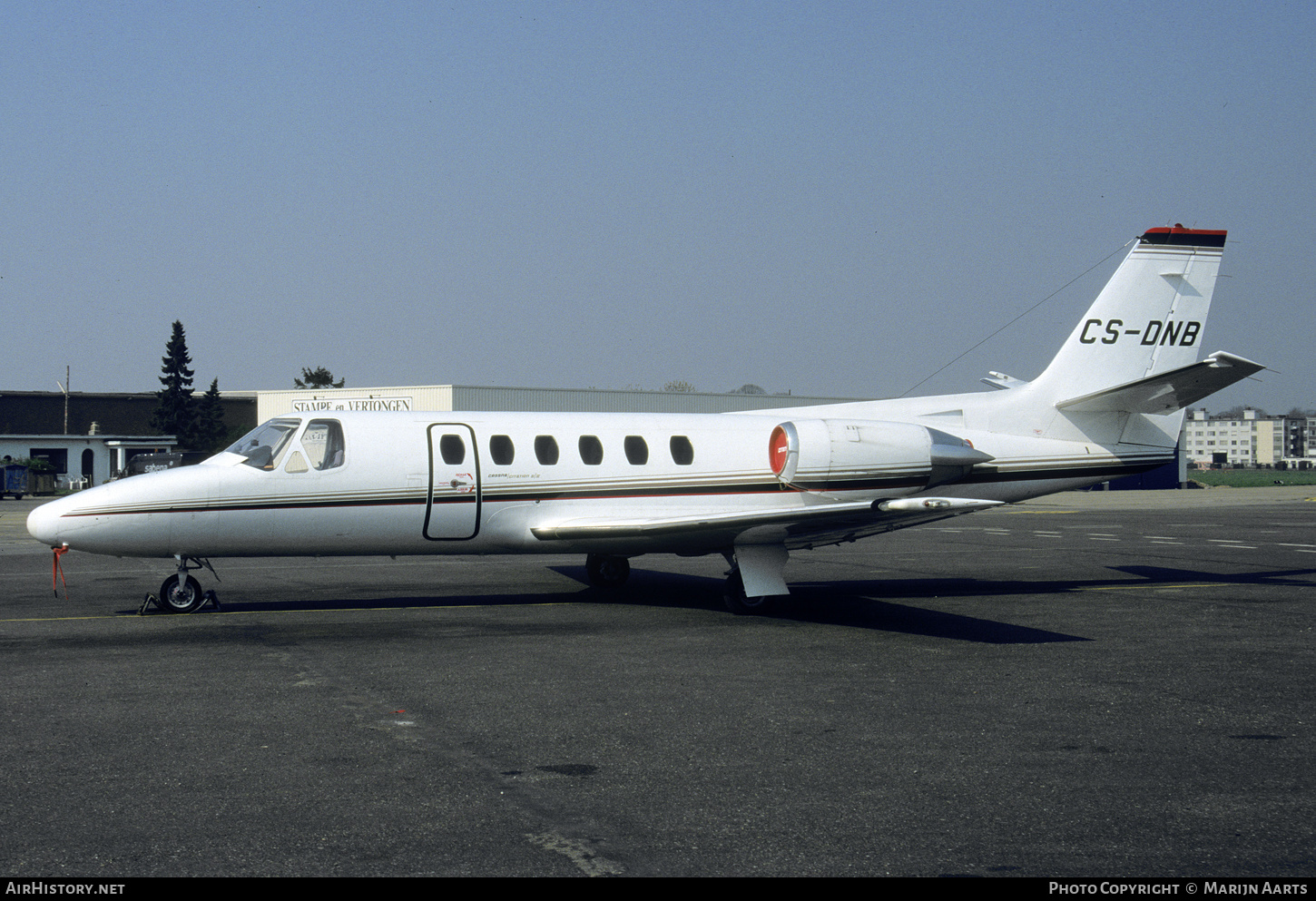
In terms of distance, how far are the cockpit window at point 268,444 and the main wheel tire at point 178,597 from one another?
6.11ft

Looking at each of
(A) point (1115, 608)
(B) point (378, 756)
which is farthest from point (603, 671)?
(A) point (1115, 608)

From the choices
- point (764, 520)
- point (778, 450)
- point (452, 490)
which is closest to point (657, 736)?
point (764, 520)

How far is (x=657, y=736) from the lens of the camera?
25.5 ft

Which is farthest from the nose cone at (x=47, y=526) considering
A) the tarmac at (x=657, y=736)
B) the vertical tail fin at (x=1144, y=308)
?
the vertical tail fin at (x=1144, y=308)

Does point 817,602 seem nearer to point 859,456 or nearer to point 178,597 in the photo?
point 859,456

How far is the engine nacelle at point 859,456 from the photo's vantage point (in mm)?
15328

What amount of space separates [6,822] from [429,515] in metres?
8.75

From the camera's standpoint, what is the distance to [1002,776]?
6781 millimetres

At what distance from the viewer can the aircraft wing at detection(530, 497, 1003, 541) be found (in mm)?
12273

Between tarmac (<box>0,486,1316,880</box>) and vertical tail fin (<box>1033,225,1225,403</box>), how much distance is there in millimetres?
4026

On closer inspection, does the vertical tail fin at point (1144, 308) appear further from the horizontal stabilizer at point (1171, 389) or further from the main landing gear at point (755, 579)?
the main landing gear at point (755, 579)

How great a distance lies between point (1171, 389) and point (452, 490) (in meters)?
10.9

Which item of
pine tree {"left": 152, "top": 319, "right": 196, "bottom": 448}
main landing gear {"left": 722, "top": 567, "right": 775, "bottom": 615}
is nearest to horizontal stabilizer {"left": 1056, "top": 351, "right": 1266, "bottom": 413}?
main landing gear {"left": 722, "top": 567, "right": 775, "bottom": 615}

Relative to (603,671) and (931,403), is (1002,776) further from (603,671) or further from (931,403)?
(931,403)
